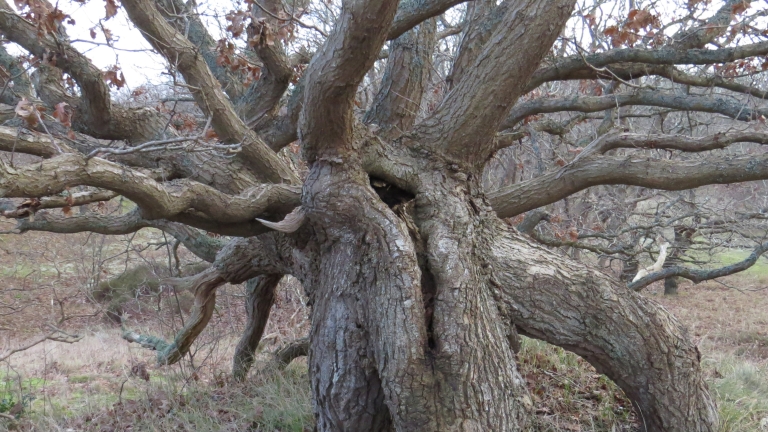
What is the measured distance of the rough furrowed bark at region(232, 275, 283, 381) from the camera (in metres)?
5.68

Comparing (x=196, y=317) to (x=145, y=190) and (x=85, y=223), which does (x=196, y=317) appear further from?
(x=145, y=190)

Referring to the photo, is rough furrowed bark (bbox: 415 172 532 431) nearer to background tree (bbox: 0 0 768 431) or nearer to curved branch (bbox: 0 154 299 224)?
background tree (bbox: 0 0 768 431)

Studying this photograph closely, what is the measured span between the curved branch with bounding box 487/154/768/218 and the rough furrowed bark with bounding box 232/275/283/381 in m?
2.89

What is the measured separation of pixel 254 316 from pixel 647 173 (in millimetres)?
4110

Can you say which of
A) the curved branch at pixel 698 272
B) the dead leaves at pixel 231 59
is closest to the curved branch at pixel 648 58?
the curved branch at pixel 698 272

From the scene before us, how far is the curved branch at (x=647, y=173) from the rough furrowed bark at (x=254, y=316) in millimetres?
2887

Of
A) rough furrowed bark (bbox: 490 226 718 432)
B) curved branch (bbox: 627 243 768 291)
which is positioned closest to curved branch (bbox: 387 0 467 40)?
rough furrowed bark (bbox: 490 226 718 432)

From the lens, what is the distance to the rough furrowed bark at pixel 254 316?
5.68m

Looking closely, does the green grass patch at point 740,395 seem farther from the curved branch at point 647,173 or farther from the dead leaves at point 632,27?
the dead leaves at point 632,27

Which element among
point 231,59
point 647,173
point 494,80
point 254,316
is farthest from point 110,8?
point 647,173

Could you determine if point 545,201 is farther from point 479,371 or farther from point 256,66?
point 256,66

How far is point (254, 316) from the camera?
19.2 feet

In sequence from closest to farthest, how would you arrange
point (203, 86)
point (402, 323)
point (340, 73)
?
point (340, 73) < point (402, 323) < point (203, 86)

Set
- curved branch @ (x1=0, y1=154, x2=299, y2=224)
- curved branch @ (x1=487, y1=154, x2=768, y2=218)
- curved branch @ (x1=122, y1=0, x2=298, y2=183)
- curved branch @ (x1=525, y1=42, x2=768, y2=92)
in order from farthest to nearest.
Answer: curved branch @ (x1=525, y1=42, x2=768, y2=92) → curved branch @ (x1=122, y1=0, x2=298, y2=183) → curved branch @ (x1=487, y1=154, x2=768, y2=218) → curved branch @ (x1=0, y1=154, x2=299, y2=224)
